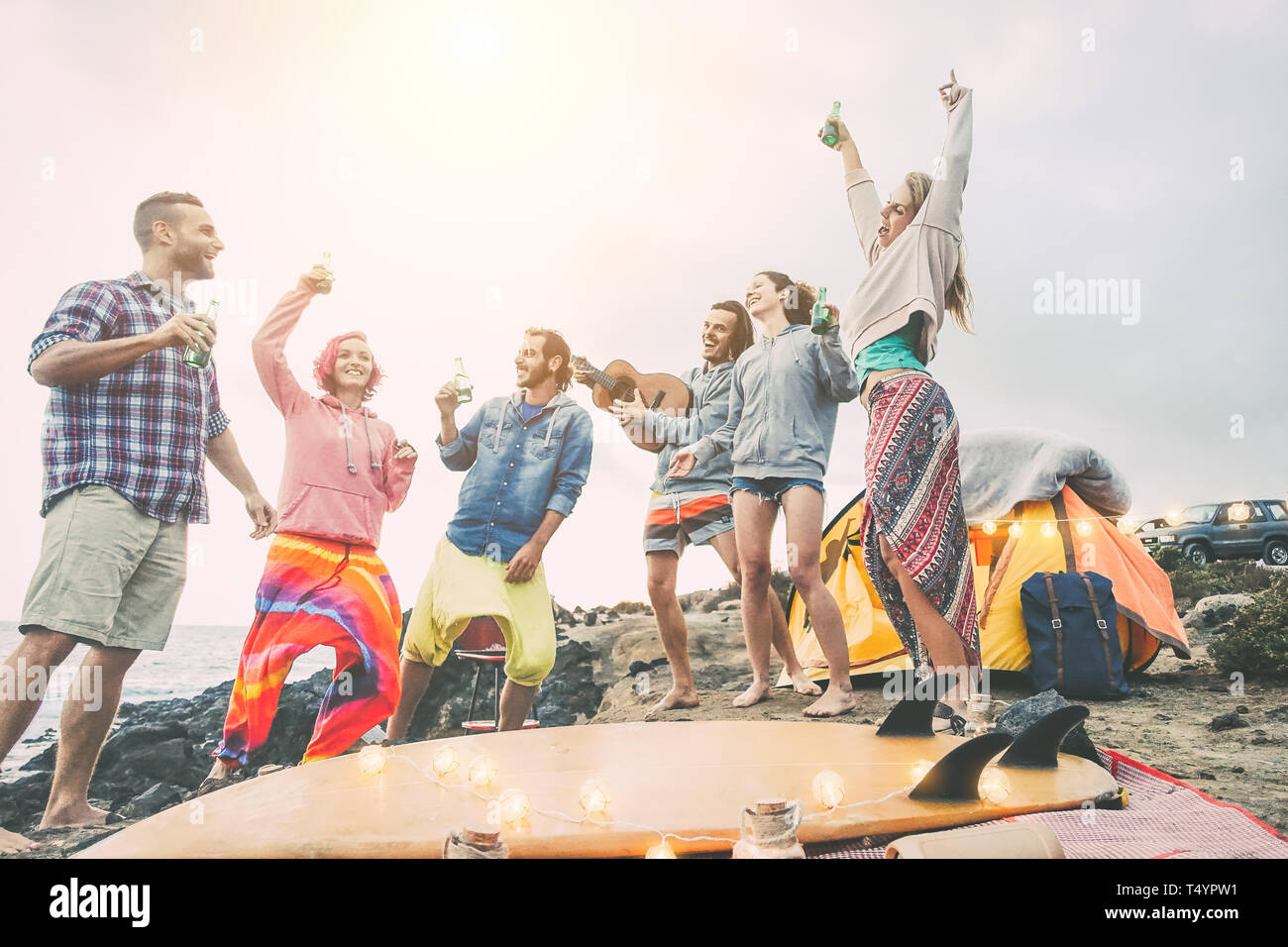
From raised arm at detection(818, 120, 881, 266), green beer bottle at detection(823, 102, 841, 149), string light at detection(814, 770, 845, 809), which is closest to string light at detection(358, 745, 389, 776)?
string light at detection(814, 770, 845, 809)

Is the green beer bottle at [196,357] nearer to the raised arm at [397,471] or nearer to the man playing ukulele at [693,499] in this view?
the raised arm at [397,471]

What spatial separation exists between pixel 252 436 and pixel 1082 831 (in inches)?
109

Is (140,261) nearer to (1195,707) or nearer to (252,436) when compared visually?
(252,436)

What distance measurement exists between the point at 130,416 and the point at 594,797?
6.95ft

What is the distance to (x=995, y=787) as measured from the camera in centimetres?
146

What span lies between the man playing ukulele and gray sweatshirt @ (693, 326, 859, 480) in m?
0.23

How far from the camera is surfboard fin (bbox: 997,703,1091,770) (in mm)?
1598

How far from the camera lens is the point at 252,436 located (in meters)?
2.92

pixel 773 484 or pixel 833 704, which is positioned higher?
pixel 773 484

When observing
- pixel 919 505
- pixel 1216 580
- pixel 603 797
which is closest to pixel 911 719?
pixel 919 505

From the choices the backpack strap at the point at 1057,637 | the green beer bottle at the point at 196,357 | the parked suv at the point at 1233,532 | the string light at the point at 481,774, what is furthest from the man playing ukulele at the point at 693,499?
the parked suv at the point at 1233,532

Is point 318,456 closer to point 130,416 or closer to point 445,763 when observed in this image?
point 130,416
